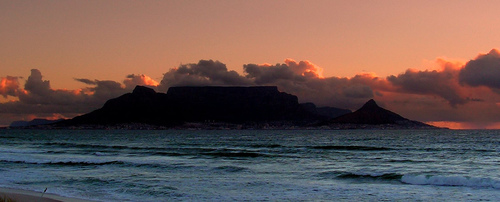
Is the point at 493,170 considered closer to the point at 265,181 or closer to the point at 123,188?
the point at 265,181

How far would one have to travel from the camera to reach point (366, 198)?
70.0ft

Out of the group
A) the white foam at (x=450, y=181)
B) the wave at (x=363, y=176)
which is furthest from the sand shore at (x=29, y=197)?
the white foam at (x=450, y=181)

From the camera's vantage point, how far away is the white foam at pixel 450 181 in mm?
25864

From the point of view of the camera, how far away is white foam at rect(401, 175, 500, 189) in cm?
2586

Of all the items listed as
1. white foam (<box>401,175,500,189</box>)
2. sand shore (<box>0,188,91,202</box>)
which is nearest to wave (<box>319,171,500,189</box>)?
white foam (<box>401,175,500,189</box>)

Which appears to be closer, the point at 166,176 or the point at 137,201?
the point at 137,201

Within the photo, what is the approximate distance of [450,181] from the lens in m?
27.2

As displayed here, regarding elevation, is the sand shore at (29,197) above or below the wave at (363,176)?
below

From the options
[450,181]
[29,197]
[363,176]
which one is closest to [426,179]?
[450,181]

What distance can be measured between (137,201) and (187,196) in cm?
242

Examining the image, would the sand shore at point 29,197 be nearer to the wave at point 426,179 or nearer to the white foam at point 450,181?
the wave at point 426,179

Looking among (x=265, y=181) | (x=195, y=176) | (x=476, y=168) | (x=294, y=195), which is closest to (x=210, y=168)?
(x=195, y=176)

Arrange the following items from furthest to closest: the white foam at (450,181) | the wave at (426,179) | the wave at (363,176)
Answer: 1. the wave at (363,176)
2. the wave at (426,179)
3. the white foam at (450,181)

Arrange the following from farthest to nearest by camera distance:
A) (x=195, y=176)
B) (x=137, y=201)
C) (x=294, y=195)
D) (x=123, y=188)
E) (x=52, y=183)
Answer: (x=195, y=176)
(x=52, y=183)
(x=123, y=188)
(x=294, y=195)
(x=137, y=201)
